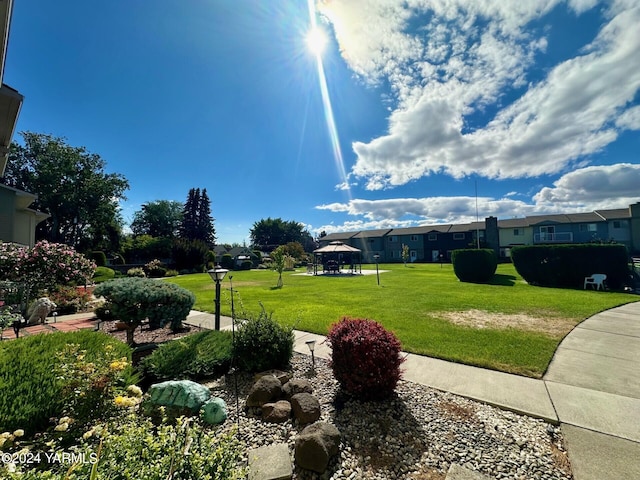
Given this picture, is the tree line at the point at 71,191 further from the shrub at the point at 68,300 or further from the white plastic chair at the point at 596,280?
A: the white plastic chair at the point at 596,280

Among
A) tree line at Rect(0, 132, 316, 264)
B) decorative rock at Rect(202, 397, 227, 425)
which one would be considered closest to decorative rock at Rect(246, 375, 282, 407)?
decorative rock at Rect(202, 397, 227, 425)

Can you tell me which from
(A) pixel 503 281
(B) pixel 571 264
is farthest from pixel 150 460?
(A) pixel 503 281

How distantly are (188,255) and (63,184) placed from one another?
15300mm

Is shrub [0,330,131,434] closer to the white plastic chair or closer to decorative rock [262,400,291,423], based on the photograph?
decorative rock [262,400,291,423]

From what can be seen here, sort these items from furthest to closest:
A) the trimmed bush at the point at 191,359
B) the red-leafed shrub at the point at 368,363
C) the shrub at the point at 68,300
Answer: the shrub at the point at 68,300 < the trimmed bush at the point at 191,359 < the red-leafed shrub at the point at 368,363

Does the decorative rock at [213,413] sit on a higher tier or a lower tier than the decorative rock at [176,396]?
lower

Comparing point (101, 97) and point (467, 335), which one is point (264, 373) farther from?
point (101, 97)

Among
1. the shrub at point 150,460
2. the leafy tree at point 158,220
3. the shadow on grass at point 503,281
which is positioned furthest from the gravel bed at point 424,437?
the leafy tree at point 158,220

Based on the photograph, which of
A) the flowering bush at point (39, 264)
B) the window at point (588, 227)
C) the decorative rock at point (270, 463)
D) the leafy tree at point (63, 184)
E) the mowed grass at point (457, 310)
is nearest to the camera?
the decorative rock at point (270, 463)

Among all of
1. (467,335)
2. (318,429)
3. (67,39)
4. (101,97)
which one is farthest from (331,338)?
(101,97)

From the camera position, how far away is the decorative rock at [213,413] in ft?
9.23

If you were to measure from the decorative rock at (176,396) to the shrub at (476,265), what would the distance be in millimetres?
16370

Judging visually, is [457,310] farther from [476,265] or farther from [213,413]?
[476,265]

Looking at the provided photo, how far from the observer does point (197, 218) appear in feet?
162
